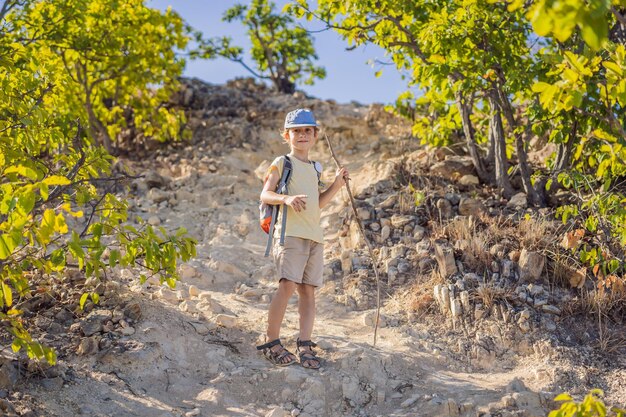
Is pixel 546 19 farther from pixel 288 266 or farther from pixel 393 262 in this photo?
pixel 393 262

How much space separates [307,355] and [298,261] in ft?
1.95

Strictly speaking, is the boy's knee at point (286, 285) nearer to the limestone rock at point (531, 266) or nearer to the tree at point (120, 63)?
the limestone rock at point (531, 266)

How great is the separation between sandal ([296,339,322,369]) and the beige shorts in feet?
1.24

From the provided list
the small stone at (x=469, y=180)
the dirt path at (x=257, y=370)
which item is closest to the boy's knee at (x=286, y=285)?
the dirt path at (x=257, y=370)

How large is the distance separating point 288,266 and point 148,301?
48.8 inches

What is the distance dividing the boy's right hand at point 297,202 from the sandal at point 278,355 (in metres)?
0.93

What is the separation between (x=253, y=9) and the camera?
1281 cm

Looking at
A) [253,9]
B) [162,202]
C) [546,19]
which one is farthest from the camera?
[253,9]

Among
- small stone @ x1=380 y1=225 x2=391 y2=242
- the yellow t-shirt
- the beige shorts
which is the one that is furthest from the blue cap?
small stone @ x1=380 y1=225 x2=391 y2=242

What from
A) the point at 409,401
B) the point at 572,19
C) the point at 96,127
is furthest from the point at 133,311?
the point at 96,127

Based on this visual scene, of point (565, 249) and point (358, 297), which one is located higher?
point (565, 249)

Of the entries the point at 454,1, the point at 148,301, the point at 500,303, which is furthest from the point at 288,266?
the point at 454,1

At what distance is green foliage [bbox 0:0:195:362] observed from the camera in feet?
9.89

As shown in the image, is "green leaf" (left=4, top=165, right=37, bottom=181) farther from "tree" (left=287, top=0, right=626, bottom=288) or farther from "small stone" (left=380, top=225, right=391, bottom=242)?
"small stone" (left=380, top=225, right=391, bottom=242)
